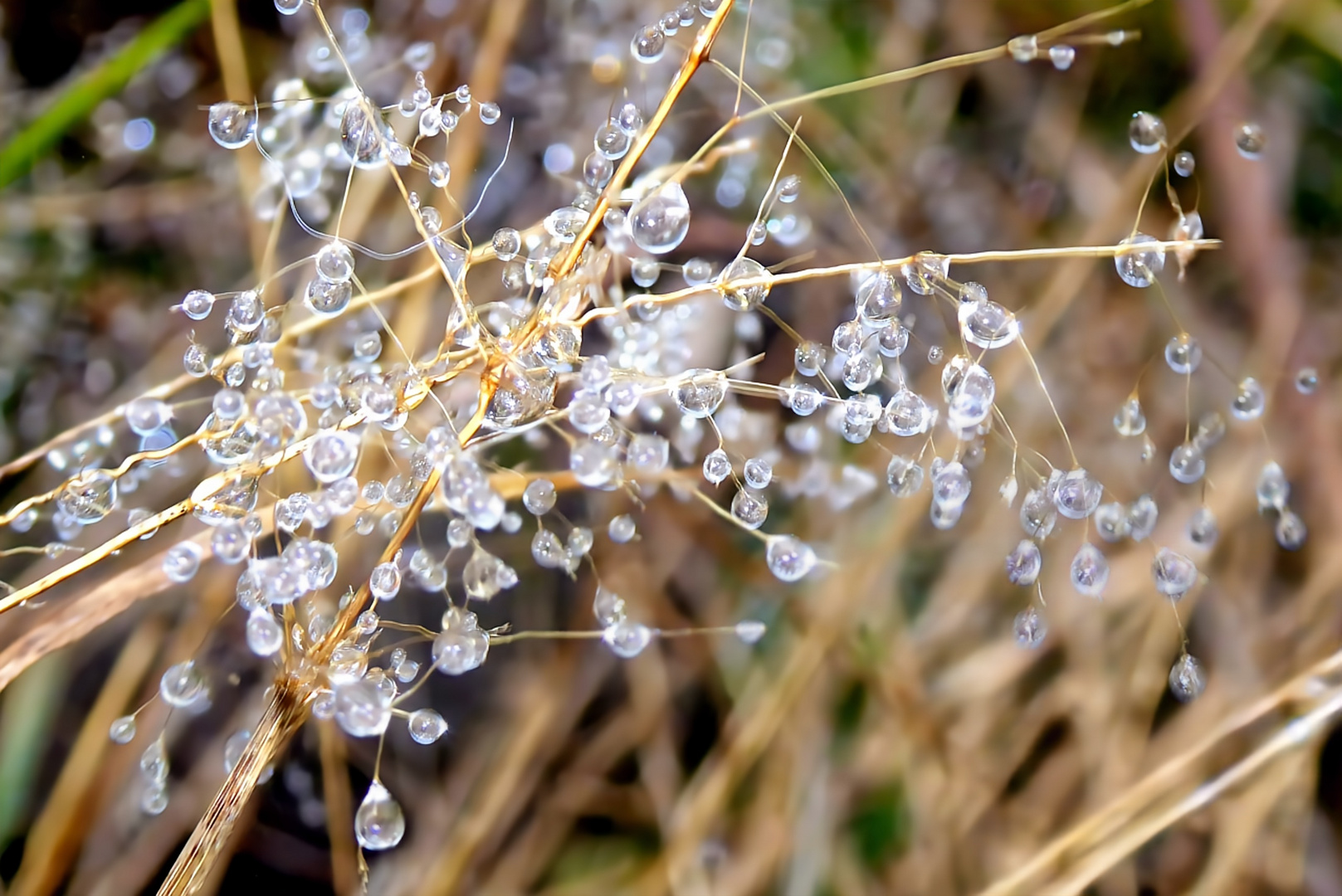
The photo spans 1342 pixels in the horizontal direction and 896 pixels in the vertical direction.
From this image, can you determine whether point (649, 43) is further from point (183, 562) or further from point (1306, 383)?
point (1306, 383)

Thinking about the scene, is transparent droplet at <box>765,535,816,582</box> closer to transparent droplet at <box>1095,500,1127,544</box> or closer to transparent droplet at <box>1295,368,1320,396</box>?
transparent droplet at <box>1095,500,1127,544</box>

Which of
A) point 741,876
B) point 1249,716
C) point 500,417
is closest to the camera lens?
point 500,417

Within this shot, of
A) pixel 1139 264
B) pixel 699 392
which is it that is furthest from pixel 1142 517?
pixel 699 392

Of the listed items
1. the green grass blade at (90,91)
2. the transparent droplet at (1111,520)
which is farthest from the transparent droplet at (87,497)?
the transparent droplet at (1111,520)

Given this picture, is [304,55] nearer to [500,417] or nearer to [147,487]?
[147,487]

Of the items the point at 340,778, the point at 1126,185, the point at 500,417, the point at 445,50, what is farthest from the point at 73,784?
the point at 1126,185

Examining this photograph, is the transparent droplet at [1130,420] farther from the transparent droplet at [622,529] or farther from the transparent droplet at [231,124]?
the transparent droplet at [231,124]

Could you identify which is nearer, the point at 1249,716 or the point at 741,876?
the point at 1249,716

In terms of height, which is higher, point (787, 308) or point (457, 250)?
point (457, 250)

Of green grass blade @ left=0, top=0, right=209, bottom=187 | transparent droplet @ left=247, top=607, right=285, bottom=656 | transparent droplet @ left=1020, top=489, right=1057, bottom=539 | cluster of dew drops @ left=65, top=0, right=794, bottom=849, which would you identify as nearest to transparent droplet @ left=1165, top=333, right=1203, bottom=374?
transparent droplet @ left=1020, top=489, right=1057, bottom=539
